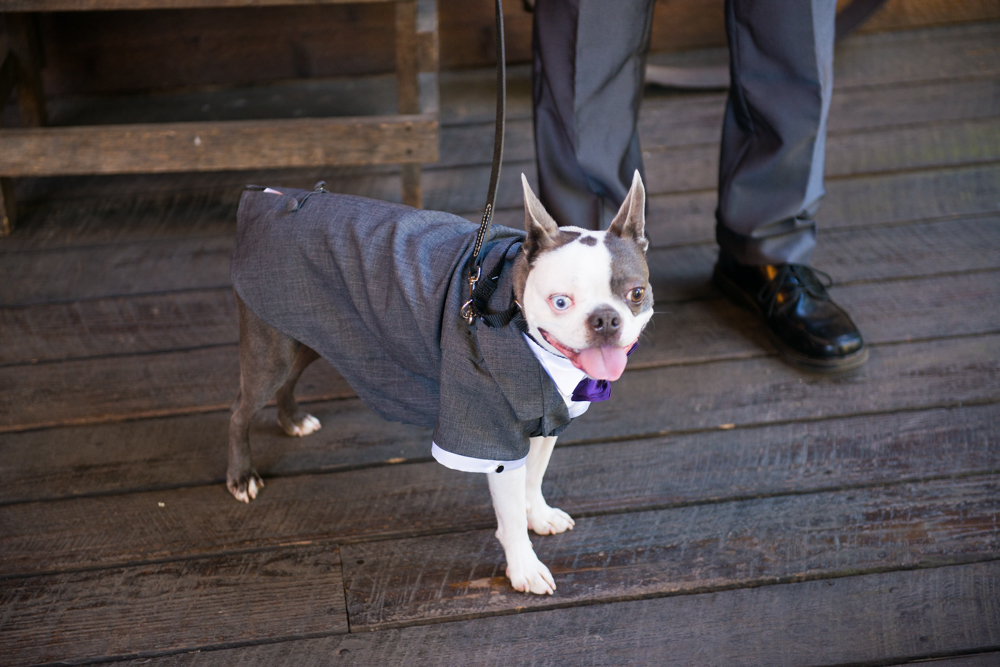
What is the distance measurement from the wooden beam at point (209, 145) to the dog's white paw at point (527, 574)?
4.11 feet

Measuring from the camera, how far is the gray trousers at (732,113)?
1.75 m

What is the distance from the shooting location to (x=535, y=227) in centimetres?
113

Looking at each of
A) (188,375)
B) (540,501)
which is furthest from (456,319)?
(188,375)

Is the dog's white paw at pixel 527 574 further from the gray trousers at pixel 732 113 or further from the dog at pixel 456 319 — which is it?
the gray trousers at pixel 732 113

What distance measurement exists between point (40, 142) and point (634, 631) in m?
1.94

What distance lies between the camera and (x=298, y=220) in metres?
1.35

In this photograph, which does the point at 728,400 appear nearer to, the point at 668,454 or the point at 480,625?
the point at 668,454

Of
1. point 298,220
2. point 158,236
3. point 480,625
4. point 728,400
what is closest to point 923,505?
point 728,400

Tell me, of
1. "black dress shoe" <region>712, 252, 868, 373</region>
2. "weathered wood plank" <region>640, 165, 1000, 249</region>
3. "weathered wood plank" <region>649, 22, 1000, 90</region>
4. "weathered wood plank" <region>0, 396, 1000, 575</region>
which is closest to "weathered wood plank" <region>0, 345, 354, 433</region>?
"weathered wood plank" <region>0, 396, 1000, 575</region>

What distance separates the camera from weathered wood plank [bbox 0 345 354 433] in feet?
5.84

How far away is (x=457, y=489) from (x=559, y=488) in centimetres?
19

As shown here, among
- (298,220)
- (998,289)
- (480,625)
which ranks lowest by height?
(480,625)

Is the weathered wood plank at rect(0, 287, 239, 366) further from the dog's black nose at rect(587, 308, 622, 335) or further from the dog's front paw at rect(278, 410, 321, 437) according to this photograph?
the dog's black nose at rect(587, 308, 622, 335)

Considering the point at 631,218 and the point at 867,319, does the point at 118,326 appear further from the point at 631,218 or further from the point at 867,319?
the point at 867,319
